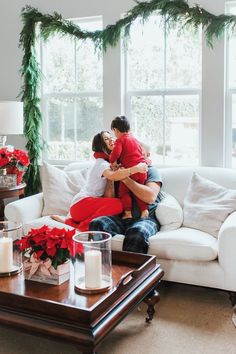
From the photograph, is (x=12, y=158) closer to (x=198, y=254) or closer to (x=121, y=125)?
(x=121, y=125)

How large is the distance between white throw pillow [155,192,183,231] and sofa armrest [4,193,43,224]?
1.07m

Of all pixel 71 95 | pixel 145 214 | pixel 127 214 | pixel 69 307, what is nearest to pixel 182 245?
pixel 145 214

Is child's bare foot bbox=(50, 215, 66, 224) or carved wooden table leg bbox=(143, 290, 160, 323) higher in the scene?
child's bare foot bbox=(50, 215, 66, 224)

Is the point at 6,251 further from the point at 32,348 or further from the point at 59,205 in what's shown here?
the point at 59,205

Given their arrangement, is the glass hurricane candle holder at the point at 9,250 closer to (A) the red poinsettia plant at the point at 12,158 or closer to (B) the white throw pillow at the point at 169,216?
(B) the white throw pillow at the point at 169,216

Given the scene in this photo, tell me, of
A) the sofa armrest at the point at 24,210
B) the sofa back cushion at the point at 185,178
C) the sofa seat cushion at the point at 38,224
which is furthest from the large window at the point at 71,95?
the sofa seat cushion at the point at 38,224

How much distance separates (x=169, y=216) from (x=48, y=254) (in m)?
1.29

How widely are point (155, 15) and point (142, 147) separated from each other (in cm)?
137

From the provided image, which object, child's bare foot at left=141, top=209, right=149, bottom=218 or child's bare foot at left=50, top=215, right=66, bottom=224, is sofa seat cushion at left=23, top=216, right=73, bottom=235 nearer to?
child's bare foot at left=50, top=215, right=66, bottom=224

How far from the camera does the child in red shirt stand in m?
3.24

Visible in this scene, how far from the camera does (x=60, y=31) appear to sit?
4.43m

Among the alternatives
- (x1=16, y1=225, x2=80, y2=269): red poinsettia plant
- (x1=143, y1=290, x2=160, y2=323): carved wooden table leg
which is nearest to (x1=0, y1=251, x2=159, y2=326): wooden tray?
(x1=16, y1=225, x2=80, y2=269): red poinsettia plant

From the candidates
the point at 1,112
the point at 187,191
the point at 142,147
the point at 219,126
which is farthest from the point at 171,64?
the point at 1,112

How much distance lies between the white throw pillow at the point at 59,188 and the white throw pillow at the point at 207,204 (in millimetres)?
1010
